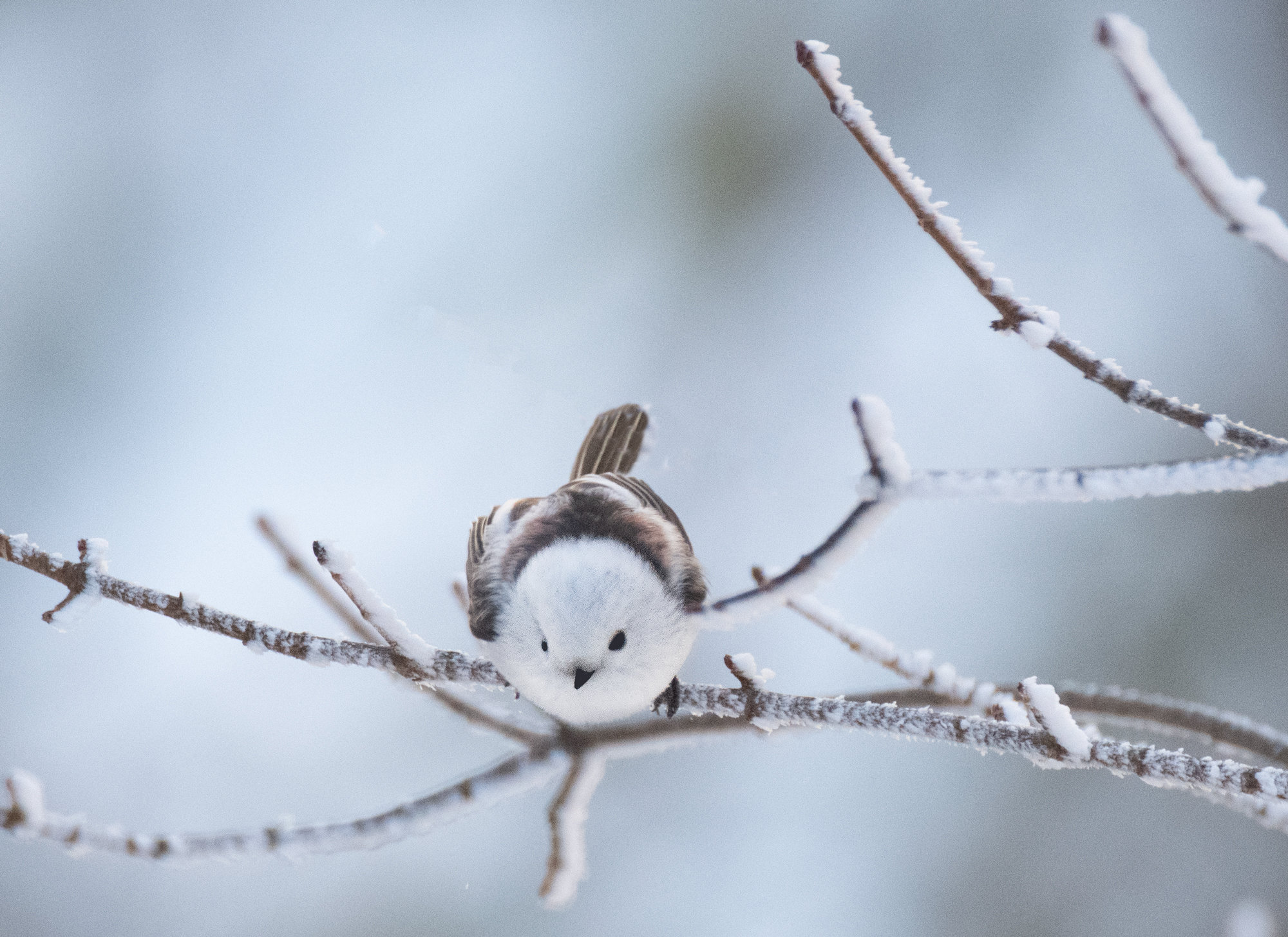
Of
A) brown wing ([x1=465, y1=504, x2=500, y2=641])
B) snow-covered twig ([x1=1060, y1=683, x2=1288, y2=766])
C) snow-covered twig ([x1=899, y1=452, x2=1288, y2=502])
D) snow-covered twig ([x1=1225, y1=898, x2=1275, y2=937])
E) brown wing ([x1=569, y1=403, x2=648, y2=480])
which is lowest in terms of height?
snow-covered twig ([x1=1225, y1=898, x2=1275, y2=937])

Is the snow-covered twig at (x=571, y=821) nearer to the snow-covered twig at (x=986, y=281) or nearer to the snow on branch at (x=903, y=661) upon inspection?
the snow on branch at (x=903, y=661)

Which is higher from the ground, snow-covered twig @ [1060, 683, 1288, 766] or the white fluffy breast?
the white fluffy breast

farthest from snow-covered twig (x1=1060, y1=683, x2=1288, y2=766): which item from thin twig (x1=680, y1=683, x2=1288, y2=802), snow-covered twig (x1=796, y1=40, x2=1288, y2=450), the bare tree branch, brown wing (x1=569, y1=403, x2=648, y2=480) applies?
brown wing (x1=569, y1=403, x2=648, y2=480)

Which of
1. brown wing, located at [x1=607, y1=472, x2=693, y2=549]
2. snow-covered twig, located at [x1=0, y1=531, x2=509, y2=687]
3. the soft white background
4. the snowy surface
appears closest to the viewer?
the snowy surface

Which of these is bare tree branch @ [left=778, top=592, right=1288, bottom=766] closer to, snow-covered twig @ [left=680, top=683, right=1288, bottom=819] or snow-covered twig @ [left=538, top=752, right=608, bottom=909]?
snow-covered twig @ [left=680, top=683, right=1288, bottom=819]

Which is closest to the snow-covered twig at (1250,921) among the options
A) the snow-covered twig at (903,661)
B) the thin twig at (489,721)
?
the snow-covered twig at (903,661)

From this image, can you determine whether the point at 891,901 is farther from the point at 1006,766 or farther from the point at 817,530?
the point at 817,530
